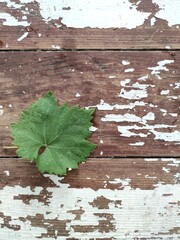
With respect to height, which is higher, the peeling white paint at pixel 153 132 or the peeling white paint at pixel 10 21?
the peeling white paint at pixel 10 21

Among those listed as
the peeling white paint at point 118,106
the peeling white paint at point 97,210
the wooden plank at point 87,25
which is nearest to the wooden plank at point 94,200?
the peeling white paint at point 97,210

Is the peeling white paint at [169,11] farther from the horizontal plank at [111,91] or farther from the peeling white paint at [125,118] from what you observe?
the peeling white paint at [125,118]

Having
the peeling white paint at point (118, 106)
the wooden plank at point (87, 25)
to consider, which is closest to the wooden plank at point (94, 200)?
the peeling white paint at point (118, 106)

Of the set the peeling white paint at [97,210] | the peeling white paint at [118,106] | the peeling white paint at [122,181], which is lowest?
the peeling white paint at [97,210]

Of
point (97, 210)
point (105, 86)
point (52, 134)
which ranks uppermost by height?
point (105, 86)

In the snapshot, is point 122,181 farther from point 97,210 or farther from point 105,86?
point 105,86

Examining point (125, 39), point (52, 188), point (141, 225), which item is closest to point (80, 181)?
point (52, 188)

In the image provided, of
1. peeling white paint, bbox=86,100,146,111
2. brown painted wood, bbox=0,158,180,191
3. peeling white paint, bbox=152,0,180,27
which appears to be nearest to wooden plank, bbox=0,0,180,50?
peeling white paint, bbox=152,0,180,27

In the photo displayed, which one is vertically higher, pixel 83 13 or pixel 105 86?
pixel 83 13

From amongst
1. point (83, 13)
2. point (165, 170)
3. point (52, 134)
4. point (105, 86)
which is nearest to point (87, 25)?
point (83, 13)
